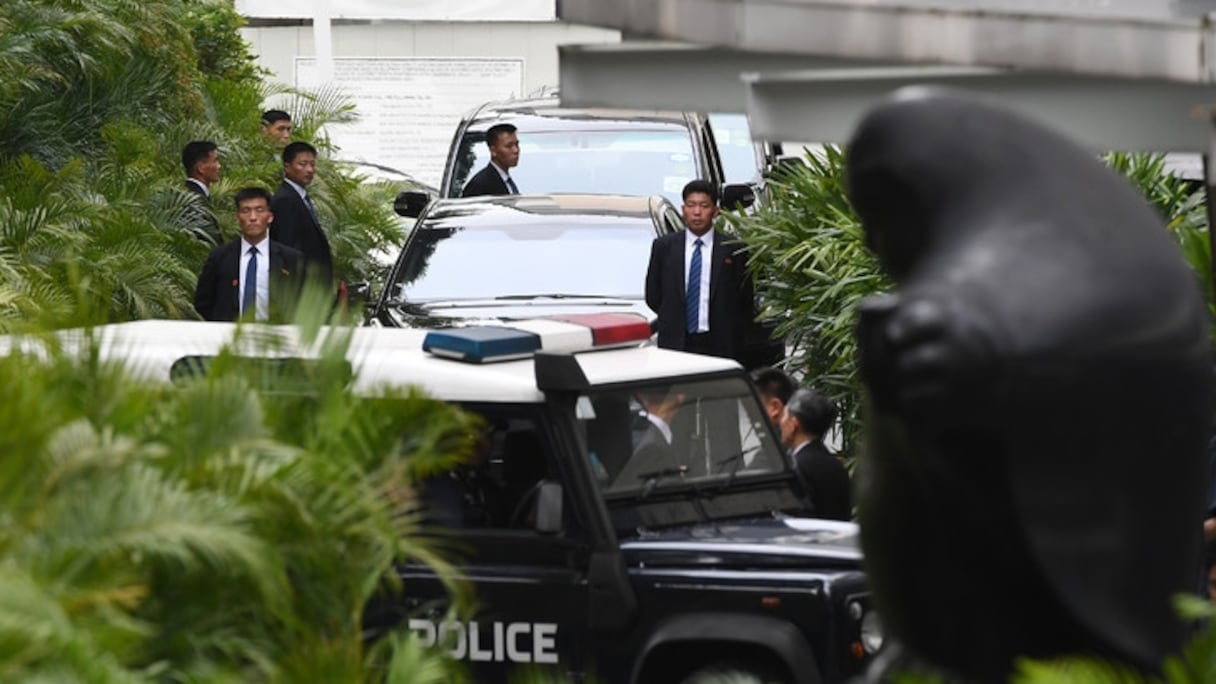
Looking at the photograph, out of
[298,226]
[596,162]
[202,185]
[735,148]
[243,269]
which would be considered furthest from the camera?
[735,148]

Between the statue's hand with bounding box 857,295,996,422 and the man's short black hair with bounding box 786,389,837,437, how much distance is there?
5.95 m

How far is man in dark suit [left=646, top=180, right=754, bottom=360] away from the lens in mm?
14172

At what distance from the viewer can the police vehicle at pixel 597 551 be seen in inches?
333

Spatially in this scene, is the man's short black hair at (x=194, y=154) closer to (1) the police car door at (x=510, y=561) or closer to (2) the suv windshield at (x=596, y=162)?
(2) the suv windshield at (x=596, y=162)

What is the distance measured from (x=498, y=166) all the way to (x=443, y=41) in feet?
49.9

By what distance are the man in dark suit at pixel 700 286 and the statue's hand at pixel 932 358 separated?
9.91m

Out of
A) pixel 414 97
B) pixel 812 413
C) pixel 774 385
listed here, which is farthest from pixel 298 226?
pixel 414 97

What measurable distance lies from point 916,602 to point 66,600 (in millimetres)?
2109

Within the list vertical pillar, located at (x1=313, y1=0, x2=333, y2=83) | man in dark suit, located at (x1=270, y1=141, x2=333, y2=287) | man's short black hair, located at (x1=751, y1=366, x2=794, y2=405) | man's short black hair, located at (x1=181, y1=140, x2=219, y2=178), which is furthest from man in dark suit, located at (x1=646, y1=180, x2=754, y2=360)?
vertical pillar, located at (x1=313, y1=0, x2=333, y2=83)

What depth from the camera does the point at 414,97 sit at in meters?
30.9

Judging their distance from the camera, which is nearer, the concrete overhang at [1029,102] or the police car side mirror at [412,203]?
the concrete overhang at [1029,102]

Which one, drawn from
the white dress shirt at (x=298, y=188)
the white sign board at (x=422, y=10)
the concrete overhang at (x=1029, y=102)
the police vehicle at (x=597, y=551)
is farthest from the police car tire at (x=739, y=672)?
the white sign board at (x=422, y=10)

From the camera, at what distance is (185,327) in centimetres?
967

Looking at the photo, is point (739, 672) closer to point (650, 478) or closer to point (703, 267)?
point (650, 478)
